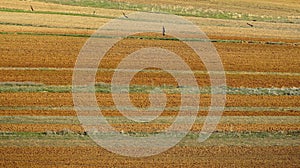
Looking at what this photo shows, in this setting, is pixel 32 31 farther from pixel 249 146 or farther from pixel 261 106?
pixel 249 146

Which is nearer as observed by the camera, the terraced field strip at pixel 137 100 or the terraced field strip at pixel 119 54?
the terraced field strip at pixel 137 100

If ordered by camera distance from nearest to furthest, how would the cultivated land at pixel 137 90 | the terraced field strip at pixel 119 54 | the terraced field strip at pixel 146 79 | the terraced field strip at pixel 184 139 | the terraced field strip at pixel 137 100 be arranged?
the cultivated land at pixel 137 90 → the terraced field strip at pixel 184 139 → the terraced field strip at pixel 137 100 → the terraced field strip at pixel 146 79 → the terraced field strip at pixel 119 54

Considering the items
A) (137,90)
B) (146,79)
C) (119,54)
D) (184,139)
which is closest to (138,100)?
(137,90)

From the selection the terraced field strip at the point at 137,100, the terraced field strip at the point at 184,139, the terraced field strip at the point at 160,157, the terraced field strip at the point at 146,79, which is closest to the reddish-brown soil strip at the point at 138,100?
the terraced field strip at the point at 137,100

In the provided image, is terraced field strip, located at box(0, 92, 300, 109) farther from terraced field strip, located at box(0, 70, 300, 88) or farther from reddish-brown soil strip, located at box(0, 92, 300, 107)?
terraced field strip, located at box(0, 70, 300, 88)

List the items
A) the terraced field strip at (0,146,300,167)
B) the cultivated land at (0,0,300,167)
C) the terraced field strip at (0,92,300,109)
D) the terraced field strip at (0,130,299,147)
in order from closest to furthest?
1. the terraced field strip at (0,146,300,167)
2. the cultivated land at (0,0,300,167)
3. the terraced field strip at (0,130,299,147)
4. the terraced field strip at (0,92,300,109)

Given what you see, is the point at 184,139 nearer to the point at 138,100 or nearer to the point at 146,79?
the point at 138,100

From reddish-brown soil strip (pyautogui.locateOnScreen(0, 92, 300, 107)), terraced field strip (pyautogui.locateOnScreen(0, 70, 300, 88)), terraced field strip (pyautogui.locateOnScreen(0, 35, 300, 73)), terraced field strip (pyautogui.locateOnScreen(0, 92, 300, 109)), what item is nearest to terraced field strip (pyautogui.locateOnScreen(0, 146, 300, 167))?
terraced field strip (pyautogui.locateOnScreen(0, 92, 300, 109))

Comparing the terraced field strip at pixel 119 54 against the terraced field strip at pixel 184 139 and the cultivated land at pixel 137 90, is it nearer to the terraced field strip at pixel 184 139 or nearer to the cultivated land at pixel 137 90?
the cultivated land at pixel 137 90
